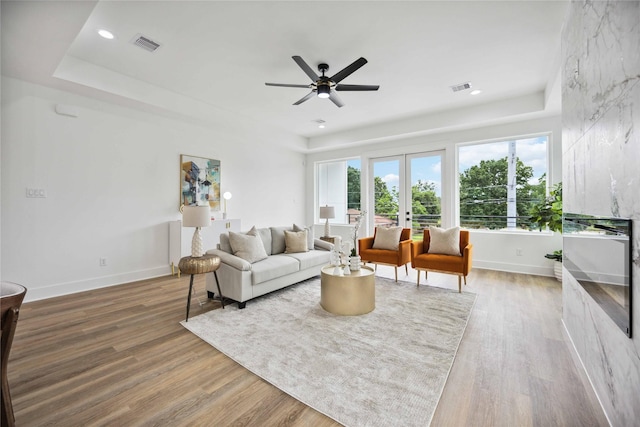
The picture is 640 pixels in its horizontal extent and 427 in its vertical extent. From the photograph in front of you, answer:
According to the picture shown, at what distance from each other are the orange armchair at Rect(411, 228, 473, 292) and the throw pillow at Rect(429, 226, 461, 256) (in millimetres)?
84

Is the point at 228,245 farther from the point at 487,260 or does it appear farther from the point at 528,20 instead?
the point at 487,260

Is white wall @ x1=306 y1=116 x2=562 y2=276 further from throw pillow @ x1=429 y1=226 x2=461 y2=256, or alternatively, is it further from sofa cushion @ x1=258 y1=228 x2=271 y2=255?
sofa cushion @ x1=258 y1=228 x2=271 y2=255

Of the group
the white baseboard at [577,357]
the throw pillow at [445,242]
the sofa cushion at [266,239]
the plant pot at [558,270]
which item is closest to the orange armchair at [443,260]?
the throw pillow at [445,242]

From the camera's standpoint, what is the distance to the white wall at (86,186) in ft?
11.0

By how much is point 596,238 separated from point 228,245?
3.53 metres

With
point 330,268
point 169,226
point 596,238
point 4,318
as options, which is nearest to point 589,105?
point 596,238

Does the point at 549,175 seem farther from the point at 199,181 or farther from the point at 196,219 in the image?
the point at 199,181

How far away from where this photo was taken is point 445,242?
4.09 m

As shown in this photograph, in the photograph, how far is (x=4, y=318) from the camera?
1247 millimetres

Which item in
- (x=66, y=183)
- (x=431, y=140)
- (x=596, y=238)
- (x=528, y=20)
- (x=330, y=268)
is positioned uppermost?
(x=528, y=20)

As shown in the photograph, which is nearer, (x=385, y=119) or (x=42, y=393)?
(x=42, y=393)

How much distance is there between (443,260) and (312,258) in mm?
1857

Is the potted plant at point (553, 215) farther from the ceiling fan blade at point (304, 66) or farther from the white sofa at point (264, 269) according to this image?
the ceiling fan blade at point (304, 66)

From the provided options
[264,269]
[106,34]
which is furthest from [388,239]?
[106,34]
